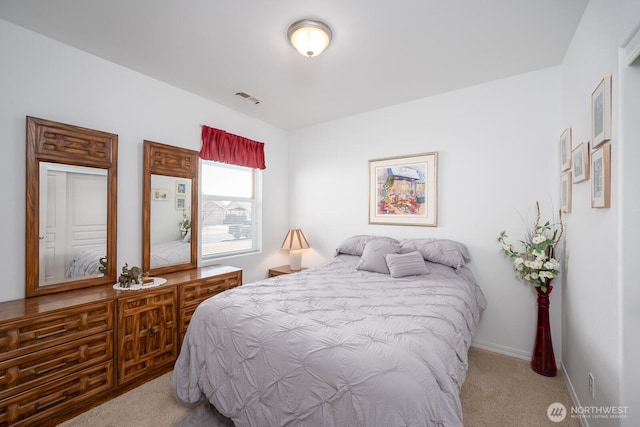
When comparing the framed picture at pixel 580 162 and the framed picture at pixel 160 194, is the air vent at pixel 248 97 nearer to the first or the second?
the framed picture at pixel 160 194

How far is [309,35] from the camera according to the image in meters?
1.98

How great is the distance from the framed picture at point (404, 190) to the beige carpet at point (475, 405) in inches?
61.6

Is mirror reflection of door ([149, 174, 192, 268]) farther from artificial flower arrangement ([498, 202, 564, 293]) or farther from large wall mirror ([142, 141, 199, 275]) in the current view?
artificial flower arrangement ([498, 202, 564, 293])

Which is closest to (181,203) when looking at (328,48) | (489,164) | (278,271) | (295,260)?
(278,271)

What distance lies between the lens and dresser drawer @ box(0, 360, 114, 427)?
5.43 feet

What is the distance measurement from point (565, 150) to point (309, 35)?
2.25 metres

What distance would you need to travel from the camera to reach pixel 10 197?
6.48ft

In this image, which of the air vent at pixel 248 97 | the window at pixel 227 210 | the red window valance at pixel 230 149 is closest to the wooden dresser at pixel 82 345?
the window at pixel 227 210

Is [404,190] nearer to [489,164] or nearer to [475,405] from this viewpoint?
[489,164]

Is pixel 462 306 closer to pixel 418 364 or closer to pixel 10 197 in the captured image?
pixel 418 364

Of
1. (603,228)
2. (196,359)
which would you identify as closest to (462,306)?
(603,228)

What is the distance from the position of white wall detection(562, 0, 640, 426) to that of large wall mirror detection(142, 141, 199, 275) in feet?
11.0

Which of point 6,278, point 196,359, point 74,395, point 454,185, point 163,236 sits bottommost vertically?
point 74,395

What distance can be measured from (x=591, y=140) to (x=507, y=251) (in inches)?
46.9
